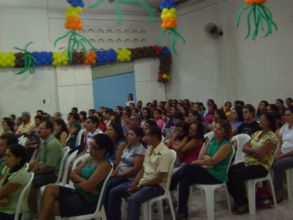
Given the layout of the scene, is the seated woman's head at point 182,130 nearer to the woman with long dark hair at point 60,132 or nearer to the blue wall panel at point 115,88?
the woman with long dark hair at point 60,132

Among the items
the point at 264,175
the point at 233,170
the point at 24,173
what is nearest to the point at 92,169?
the point at 24,173

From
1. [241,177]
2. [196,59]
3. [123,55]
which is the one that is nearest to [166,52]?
[196,59]

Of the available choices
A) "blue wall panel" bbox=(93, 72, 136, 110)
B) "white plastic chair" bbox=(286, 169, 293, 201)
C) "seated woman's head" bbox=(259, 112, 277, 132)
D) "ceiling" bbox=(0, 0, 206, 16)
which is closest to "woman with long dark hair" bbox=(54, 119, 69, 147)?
"seated woman's head" bbox=(259, 112, 277, 132)

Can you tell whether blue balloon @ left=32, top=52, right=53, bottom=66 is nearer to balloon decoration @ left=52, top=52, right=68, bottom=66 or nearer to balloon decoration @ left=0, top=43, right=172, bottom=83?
balloon decoration @ left=0, top=43, right=172, bottom=83

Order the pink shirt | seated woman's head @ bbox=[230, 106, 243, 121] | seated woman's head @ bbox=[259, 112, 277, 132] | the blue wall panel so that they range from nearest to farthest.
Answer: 1. seated woman's head @ bbox=[259, 112, 277, 132]
2. seated woman's head @ bbox=[230, 106, 243, 121]
3. the pink shirt
4. the blue wall panel

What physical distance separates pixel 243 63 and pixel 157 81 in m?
3.11

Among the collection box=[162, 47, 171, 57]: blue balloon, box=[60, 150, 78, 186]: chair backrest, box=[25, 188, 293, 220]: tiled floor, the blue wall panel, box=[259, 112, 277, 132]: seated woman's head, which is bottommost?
box=[25, 188, 293, 220]: tiled floor

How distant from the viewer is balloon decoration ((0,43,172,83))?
9242 mm

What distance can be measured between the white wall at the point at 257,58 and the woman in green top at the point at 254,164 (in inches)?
183

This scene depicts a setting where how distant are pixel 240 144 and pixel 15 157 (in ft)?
8.12

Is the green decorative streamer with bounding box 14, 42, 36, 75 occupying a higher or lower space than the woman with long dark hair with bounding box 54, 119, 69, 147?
higher

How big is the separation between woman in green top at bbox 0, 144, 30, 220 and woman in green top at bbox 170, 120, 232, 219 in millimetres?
1462

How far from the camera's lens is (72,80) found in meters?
10.2

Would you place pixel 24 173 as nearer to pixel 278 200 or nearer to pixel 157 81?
pixel 278 200
